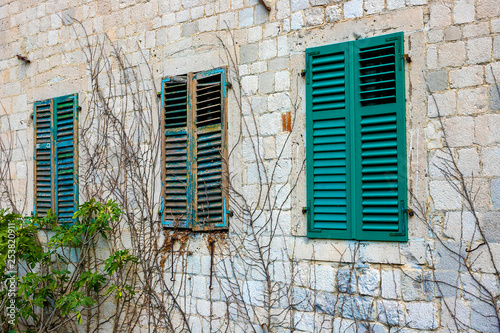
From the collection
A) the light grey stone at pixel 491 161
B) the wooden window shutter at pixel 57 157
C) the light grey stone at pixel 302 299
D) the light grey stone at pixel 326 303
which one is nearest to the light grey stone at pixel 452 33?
the light grey stone at pixel 491 161

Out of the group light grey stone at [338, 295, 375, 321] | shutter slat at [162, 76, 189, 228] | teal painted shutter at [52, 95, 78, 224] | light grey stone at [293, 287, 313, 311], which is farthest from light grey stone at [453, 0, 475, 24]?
teal painted shutter at [52, 95, 78, 224]

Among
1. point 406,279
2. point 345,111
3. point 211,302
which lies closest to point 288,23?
point 345,111

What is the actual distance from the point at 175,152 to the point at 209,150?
0.42m

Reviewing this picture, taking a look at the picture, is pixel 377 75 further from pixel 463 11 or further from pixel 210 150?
pixel 210 150

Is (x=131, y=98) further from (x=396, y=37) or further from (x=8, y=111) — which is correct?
(x=396, y=37)

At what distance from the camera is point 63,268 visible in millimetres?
5805

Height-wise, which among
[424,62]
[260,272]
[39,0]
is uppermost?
[39,0]

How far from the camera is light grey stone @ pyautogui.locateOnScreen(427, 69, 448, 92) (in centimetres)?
361

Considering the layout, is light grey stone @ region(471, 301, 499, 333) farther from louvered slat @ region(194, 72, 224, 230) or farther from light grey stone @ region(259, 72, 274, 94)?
light grey stone @ region(259, 72, 274, 94)

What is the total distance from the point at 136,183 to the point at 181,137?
77 centimetres

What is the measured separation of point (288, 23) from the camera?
14.3ft

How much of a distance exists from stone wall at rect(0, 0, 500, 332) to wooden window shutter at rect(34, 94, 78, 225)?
1247 millimetres

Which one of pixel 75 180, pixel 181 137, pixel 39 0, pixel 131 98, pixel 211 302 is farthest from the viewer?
pixel 39 0

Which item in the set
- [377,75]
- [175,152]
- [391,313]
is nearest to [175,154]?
[175,152]
